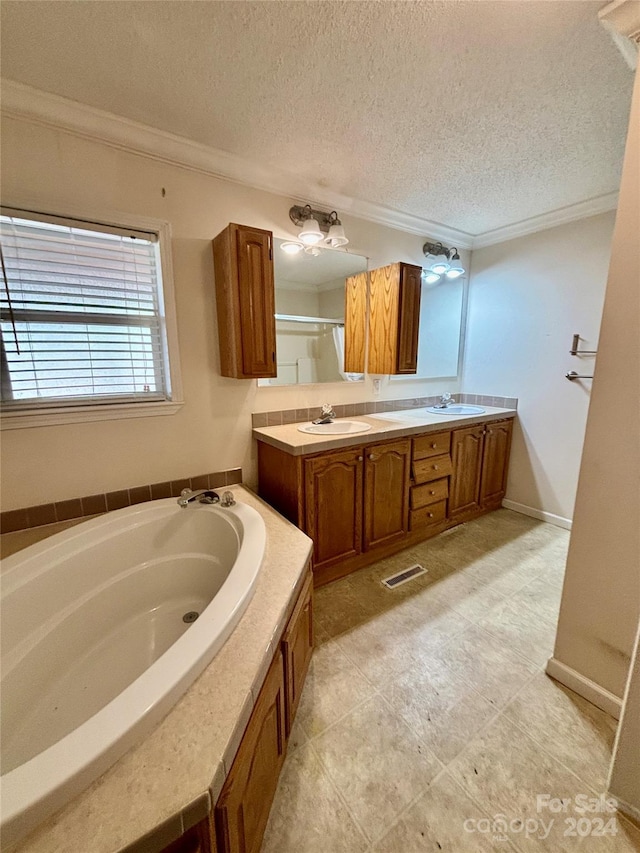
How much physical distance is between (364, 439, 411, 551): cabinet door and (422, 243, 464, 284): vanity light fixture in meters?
1.57

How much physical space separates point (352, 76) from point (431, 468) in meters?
2.11

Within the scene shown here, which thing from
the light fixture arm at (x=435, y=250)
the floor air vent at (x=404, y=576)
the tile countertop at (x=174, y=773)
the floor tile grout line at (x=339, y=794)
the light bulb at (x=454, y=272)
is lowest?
the floor tile grout line at (x=339, y=794)

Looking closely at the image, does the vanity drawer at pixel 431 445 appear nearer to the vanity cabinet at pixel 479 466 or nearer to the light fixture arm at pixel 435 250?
the vanity cabinet at pixel 479 466

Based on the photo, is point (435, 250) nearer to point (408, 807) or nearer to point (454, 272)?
point (454, 272)

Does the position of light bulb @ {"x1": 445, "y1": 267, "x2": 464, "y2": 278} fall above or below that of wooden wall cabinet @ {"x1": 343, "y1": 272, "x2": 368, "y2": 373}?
above

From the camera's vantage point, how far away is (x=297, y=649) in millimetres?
1219

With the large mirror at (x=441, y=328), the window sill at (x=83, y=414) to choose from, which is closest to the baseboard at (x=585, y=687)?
→ the large mirror at (x=441, y=328)

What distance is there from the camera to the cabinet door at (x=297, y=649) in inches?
43.3

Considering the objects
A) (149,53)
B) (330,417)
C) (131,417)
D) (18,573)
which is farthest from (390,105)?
(18,573)

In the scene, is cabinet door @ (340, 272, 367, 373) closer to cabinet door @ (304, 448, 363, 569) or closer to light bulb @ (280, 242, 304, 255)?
light bulb @ (280, 242, 304, 255)

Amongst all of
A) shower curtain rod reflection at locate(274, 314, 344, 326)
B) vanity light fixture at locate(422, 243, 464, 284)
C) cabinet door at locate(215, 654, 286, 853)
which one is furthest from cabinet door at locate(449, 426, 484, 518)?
cabinet door at locate(215, 654, 286, 853)

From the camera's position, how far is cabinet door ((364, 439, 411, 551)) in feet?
6.82

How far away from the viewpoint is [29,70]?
1.23 m

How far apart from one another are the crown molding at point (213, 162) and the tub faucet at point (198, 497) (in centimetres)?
168
